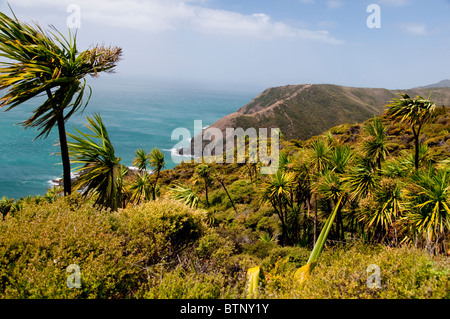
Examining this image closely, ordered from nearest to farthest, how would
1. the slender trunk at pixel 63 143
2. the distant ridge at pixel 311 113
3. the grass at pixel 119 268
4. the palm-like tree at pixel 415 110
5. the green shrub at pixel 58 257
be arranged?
the green shrub at pixel 58 257
the grass at pixel 119 268
the slender trunk at pixel 63 143
the palm-like tree at pixel 415 110
the distant ridge at pixel 311 113

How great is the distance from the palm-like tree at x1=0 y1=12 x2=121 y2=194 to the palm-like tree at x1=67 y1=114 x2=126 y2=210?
0.89 meters

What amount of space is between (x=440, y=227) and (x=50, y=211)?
9.13m

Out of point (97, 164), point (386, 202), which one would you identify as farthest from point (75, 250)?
point (386, 202)

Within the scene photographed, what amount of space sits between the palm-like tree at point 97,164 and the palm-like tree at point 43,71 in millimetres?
885

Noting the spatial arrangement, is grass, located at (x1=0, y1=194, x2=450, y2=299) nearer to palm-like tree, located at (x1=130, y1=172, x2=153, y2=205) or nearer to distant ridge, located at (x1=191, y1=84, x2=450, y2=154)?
palm-like tree, located at (x1=130, y1=172, x2=153, y2=205)

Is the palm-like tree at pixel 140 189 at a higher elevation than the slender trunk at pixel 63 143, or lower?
lower

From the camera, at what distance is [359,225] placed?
14.0 m

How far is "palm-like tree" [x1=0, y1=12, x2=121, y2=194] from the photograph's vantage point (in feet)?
16.8

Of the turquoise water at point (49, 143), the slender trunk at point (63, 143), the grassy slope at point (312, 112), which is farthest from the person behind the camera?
the grassy slope at point (312, 112)

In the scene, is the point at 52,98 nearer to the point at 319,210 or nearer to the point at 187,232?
the point at 187,232

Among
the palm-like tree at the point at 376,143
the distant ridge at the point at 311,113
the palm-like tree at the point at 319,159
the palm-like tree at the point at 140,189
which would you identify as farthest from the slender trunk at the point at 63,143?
the distant ridge at the point at 311,113

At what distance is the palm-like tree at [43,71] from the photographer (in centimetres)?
512

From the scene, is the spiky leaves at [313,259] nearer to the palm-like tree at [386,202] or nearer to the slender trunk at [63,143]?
the palm-like tree at [386,202]

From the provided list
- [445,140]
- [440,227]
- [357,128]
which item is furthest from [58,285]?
[357,128]
